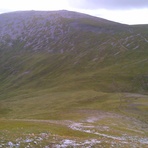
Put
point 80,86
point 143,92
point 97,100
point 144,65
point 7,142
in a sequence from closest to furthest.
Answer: point 7,142 → point 97,100 → point 143,92 → point 80,86 → point 144,65

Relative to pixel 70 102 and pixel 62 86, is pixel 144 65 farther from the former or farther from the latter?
pixel 70 102

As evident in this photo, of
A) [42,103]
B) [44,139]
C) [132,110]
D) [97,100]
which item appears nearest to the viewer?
[44,139]

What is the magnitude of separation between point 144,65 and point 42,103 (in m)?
A: 92.2

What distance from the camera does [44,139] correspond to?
29.5m

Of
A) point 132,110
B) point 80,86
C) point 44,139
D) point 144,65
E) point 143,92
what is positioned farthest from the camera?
point 144,65

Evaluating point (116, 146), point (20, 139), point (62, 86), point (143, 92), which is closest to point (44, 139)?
point (20, 139)

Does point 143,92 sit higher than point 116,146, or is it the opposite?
point 116,146

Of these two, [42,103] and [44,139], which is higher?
[44,139]

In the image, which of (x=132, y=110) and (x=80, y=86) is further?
(x=80, y=86)

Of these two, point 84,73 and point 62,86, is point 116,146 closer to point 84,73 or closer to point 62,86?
point 62,86

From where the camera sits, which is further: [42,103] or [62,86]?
[62,86]

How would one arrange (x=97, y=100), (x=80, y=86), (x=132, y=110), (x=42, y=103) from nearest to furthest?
1. (x=132, y=110)
2. (x=97, y=100)
3. (x=42, y=103)
4. (x=80, y=86)

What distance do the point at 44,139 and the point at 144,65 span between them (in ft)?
545

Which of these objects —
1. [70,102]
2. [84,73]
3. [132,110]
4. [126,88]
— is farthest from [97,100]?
[84,73]
